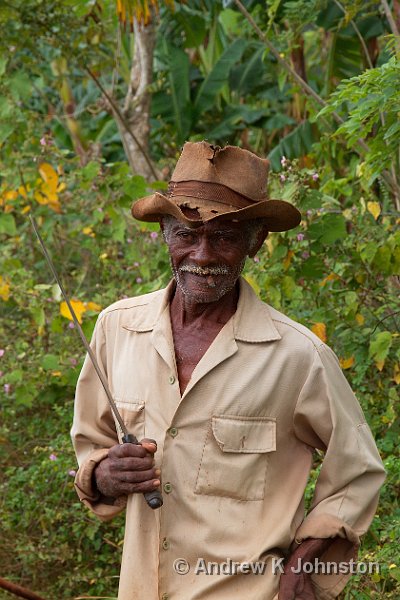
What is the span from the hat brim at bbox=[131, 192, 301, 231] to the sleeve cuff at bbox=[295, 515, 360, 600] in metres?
0.87

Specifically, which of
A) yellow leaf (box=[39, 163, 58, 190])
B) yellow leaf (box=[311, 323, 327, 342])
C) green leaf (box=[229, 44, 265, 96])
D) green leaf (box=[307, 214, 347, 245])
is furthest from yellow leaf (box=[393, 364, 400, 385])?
green leaf (box=[229, 44, 265, 96])

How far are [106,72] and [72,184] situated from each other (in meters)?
4.13

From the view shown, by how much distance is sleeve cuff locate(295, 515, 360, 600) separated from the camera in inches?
118

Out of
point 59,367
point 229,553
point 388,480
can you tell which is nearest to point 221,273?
point 229,553

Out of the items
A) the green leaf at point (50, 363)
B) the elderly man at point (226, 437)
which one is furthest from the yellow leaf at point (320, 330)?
the elderly man at point (226, 437)

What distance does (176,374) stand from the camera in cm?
309

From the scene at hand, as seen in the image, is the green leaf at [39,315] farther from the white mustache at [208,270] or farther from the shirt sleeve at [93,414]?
the white mustache at [208,270]

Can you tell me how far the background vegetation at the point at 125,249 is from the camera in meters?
4.83

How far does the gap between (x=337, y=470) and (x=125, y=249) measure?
368cm

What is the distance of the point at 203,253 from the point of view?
3.05 m

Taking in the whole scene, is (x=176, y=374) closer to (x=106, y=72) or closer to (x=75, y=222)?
(x=75, y=222)

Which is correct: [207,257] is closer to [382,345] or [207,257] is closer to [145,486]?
[145,486]

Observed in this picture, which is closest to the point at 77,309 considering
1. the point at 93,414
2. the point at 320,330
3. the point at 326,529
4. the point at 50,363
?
the point at 50,363

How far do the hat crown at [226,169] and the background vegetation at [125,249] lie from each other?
1.04 metres
